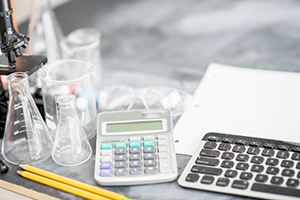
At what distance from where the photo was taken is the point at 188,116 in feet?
2.39

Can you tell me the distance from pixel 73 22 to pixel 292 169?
85cm

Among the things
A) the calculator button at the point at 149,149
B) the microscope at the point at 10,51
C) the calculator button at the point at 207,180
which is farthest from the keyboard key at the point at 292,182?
the microscope at the point at 10,51

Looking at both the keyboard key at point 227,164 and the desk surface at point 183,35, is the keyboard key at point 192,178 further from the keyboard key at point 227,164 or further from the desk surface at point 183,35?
the desk surface at point 183,35

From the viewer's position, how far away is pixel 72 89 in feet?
2.34

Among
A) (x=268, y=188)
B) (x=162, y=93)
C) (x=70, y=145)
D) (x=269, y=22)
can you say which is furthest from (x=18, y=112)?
(x=269, y=22)

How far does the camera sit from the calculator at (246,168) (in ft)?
1.68

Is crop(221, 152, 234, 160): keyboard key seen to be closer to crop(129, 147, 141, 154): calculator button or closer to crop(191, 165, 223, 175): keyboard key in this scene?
crop(191, 165, 223, 175): keyboard key

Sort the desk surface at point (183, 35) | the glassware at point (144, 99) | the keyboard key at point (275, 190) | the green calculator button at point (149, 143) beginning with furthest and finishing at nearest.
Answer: the desk surface at point (183, 35) → the glassware at point (144, 99) → the green calculator button at point (149, 143) → the keyboard key at point (275, 190)

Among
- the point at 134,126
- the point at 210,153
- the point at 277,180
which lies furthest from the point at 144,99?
the point at 277,180

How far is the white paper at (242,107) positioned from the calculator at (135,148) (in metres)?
0.05

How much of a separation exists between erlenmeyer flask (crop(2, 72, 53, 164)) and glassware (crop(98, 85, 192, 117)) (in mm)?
169

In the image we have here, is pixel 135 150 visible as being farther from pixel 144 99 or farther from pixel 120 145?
pixel 144 99

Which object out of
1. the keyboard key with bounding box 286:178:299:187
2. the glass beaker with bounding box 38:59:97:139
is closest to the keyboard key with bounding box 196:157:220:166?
the keyboard key with bounding box 286:178:299:187

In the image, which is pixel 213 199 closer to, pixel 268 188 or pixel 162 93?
pixel 268 188
